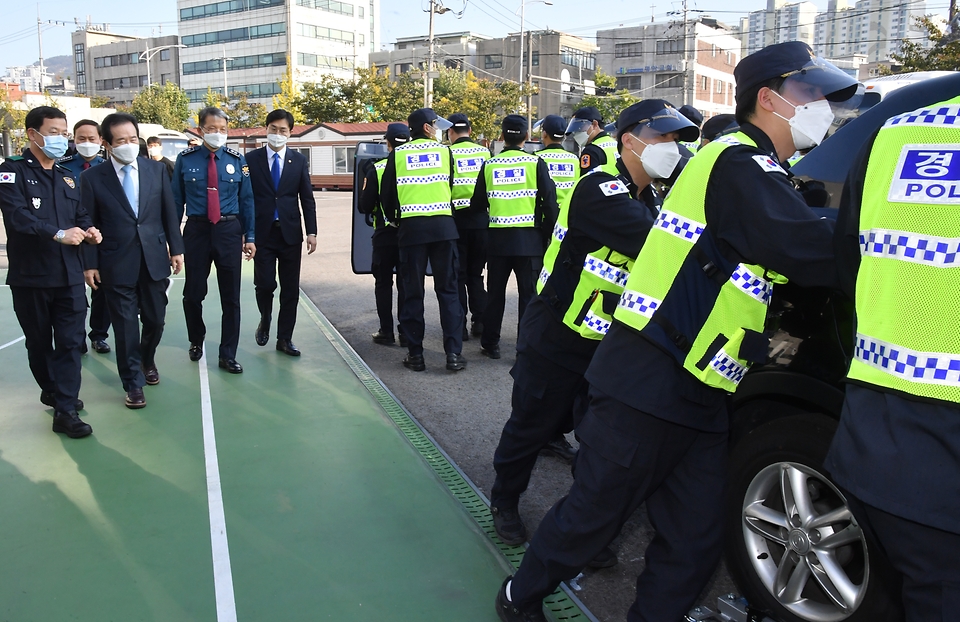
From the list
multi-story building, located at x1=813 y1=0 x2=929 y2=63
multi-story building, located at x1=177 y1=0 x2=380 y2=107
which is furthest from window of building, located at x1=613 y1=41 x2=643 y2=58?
multi-story building, located at x1=813 y1=0 x2=929 y2=63

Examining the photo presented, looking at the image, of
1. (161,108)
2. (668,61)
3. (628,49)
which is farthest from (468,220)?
(628,49)

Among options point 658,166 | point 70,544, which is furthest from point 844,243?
point 70,544

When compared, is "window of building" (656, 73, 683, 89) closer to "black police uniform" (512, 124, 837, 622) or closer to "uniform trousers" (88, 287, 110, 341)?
"uniform trousers" (88, 287, 110, 341)

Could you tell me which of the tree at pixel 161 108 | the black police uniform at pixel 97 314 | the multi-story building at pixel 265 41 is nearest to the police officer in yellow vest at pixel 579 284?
the black police uniform at pixel 97 314

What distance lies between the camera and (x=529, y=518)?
383 centimetres

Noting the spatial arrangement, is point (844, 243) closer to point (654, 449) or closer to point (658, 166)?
point (654, 449)

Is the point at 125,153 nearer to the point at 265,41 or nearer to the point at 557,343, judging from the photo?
the point at 557,343

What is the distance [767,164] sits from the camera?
213 cm

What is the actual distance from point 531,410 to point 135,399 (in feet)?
10.9

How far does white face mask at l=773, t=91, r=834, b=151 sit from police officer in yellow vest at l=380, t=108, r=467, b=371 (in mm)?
4161

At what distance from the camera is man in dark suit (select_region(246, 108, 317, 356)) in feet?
21.9

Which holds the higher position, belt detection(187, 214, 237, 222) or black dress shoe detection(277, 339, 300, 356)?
belt detection(187, 214, 237, 222)

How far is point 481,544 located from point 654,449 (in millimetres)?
1482

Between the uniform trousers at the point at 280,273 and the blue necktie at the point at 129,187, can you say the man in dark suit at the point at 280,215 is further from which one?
the blue necktie at the point at 129,187
